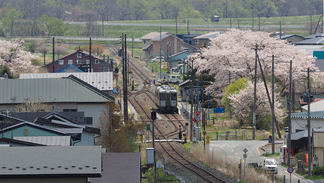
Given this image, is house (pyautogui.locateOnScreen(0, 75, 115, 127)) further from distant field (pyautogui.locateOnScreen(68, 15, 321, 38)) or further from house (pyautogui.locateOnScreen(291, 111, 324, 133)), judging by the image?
distant field (pyautogui.locateOnScreen(68, 15, 321, 38))

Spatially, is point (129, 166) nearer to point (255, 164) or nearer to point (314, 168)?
point (255, 164)

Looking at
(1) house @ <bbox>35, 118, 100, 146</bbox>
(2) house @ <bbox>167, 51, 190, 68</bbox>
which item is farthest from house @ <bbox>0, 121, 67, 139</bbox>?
(2) house @ <bbox>167, 51, 190, 68</bbox>


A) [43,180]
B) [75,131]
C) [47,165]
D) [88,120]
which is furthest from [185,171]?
[47,165]

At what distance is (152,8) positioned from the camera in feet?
550

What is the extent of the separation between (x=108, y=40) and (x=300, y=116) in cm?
7882

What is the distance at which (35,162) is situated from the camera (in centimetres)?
1075

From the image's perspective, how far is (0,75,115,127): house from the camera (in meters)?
31.8

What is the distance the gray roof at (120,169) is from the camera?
44.5 ft

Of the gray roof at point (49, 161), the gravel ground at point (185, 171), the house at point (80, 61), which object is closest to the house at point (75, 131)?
the gravel ground at point (185, 171)

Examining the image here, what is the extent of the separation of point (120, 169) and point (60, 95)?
1907 centimetres

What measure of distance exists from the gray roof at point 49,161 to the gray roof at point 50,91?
2041cm

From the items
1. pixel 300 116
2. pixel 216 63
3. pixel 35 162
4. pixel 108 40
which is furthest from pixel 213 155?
pixel 108 40

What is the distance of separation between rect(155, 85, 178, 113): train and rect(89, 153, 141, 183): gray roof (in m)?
26.9

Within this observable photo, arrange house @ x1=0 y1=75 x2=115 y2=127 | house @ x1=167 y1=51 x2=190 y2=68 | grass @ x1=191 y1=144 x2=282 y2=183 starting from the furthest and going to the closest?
house @ x1=167 y1=51 x2=190 y2=68, house @ x1=0 y1=75 x2=115 y2=127, grass @ x1=191 y1=144 x2=282 y2=183
